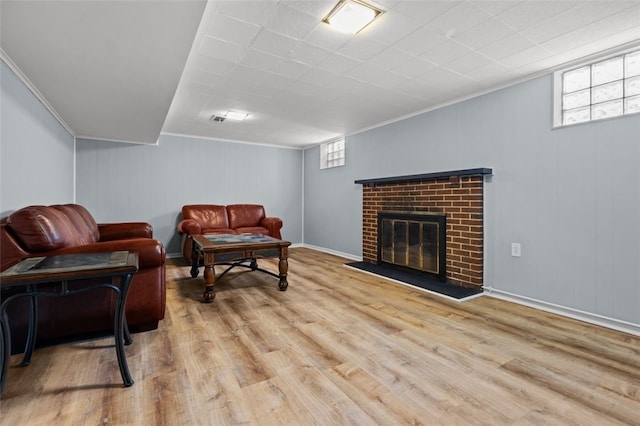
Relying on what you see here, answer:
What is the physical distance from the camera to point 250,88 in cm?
322

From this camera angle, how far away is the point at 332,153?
5.78 meters

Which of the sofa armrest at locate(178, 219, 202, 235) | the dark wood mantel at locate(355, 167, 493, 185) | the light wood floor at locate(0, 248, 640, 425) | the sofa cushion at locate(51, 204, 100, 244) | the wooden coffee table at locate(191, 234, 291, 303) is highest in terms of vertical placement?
the dark wood mantel at locate(355, 167, 493, 185)

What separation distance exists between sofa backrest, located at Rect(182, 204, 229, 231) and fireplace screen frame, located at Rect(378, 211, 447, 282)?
2751 millimetres

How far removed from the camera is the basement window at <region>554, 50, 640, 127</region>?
2328 millimetres

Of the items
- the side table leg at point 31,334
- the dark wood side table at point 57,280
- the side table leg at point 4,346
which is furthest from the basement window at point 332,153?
the side table leg at point 4,346

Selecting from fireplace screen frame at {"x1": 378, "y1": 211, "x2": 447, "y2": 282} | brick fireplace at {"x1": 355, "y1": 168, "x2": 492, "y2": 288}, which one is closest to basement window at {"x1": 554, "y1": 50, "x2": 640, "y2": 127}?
brick fireplace at {"x1": 355, "y1": 168, "x2": 492, "y2": 288}

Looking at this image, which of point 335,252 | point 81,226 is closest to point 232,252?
point 81,226

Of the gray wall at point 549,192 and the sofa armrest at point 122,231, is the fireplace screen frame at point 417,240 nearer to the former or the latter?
the gray wall at point 549,192

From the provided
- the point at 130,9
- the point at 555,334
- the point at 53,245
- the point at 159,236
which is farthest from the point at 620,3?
the point at 159,236

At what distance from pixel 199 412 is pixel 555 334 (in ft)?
7.90

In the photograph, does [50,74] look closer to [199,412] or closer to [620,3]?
[199,412]

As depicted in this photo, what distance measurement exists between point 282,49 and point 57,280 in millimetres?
2086

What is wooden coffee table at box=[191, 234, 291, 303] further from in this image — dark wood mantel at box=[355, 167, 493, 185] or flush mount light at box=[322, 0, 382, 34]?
flush mount light at box=[322, 0, 382, 34]

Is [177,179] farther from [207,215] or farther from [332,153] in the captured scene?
[332,153]
